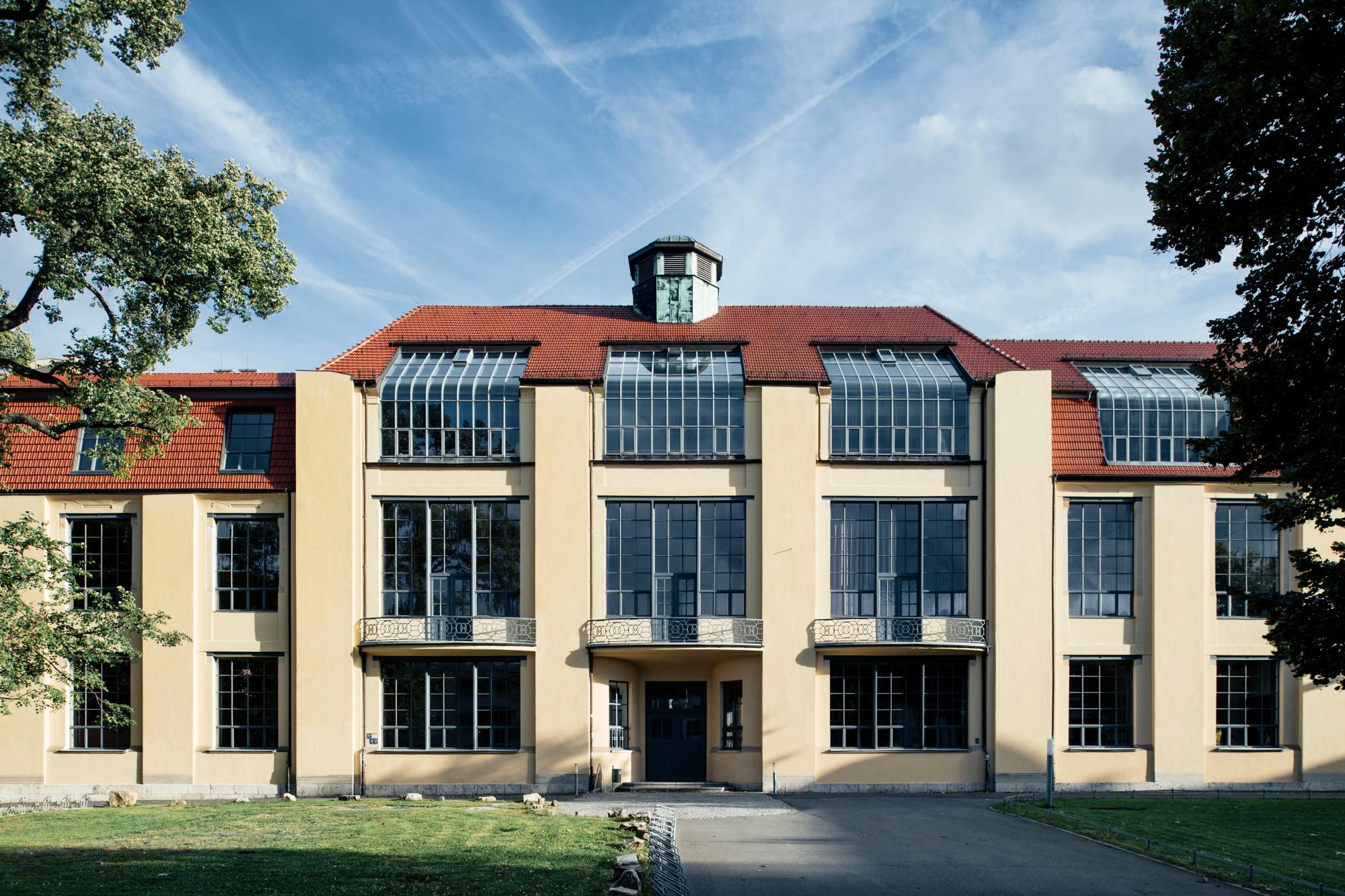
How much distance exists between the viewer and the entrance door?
89.6ft

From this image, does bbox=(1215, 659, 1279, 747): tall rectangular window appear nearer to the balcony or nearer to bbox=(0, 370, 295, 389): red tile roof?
the balcony

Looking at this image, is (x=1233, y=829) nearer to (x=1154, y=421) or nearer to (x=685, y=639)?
(x=1154, y=421)

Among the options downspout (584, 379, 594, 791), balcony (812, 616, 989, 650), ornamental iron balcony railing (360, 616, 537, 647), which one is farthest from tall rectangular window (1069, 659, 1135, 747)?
ornamental iron balcony railing (360, 616, 537, 647)

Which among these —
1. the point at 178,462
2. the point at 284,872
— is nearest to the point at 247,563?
the point at 178,462

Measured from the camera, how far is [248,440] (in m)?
26.9

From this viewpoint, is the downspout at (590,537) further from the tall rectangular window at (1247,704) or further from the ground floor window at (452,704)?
the tall rectangular window at (1247,704)

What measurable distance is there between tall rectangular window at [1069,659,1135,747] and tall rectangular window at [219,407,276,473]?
819 inches

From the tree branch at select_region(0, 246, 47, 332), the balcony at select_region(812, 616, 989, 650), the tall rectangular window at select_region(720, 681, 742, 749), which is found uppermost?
the tree branch at select_region(0, 246, 47, 332)

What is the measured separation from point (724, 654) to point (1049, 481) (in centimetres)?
907

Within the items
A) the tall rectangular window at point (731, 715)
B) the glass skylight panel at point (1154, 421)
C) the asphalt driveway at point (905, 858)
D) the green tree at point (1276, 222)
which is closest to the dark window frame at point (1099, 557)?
the glass skylight panel at point (1154, 421)

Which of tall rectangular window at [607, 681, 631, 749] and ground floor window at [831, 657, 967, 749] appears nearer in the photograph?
ground floor window at [831, 657, 967, 749]

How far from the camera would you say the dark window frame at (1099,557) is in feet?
87.2

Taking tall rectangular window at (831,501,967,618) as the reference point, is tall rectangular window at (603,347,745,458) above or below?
above

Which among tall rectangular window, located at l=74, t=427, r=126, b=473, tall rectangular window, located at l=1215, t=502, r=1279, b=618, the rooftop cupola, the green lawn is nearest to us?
the green lawn
